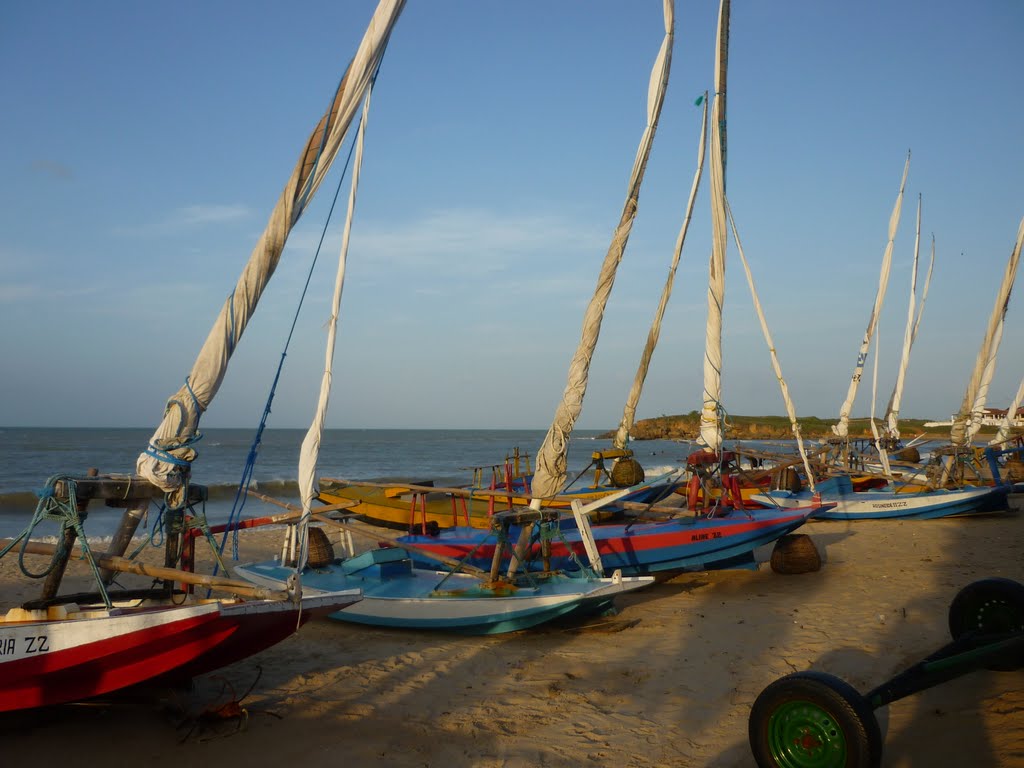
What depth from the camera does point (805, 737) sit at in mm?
4914

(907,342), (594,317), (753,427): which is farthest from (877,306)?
(753,427)

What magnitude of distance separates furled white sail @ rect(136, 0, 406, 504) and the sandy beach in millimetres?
2166

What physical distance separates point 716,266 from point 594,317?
480 cm

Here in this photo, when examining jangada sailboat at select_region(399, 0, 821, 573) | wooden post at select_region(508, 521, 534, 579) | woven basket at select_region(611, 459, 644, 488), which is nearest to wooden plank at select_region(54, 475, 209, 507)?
jangada sailboat at select_region(399, 0, 821, 573)

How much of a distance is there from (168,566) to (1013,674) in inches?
322

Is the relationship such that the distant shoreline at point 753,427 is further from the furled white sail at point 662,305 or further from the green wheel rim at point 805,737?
the green wheel rim at point 805,737

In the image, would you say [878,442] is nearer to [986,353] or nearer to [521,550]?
[986,353]

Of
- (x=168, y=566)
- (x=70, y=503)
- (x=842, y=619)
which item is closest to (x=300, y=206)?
(x=70, y=503)

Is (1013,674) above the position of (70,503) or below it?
below

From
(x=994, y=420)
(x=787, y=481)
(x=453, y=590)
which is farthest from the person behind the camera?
(x=994, y=420)

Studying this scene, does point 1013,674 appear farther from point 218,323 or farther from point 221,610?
point 218,323

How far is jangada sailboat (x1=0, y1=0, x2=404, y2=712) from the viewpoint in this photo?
597 centimetres

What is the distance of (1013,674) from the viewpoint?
684 centimetres

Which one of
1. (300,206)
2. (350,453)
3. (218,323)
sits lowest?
(350,453)
